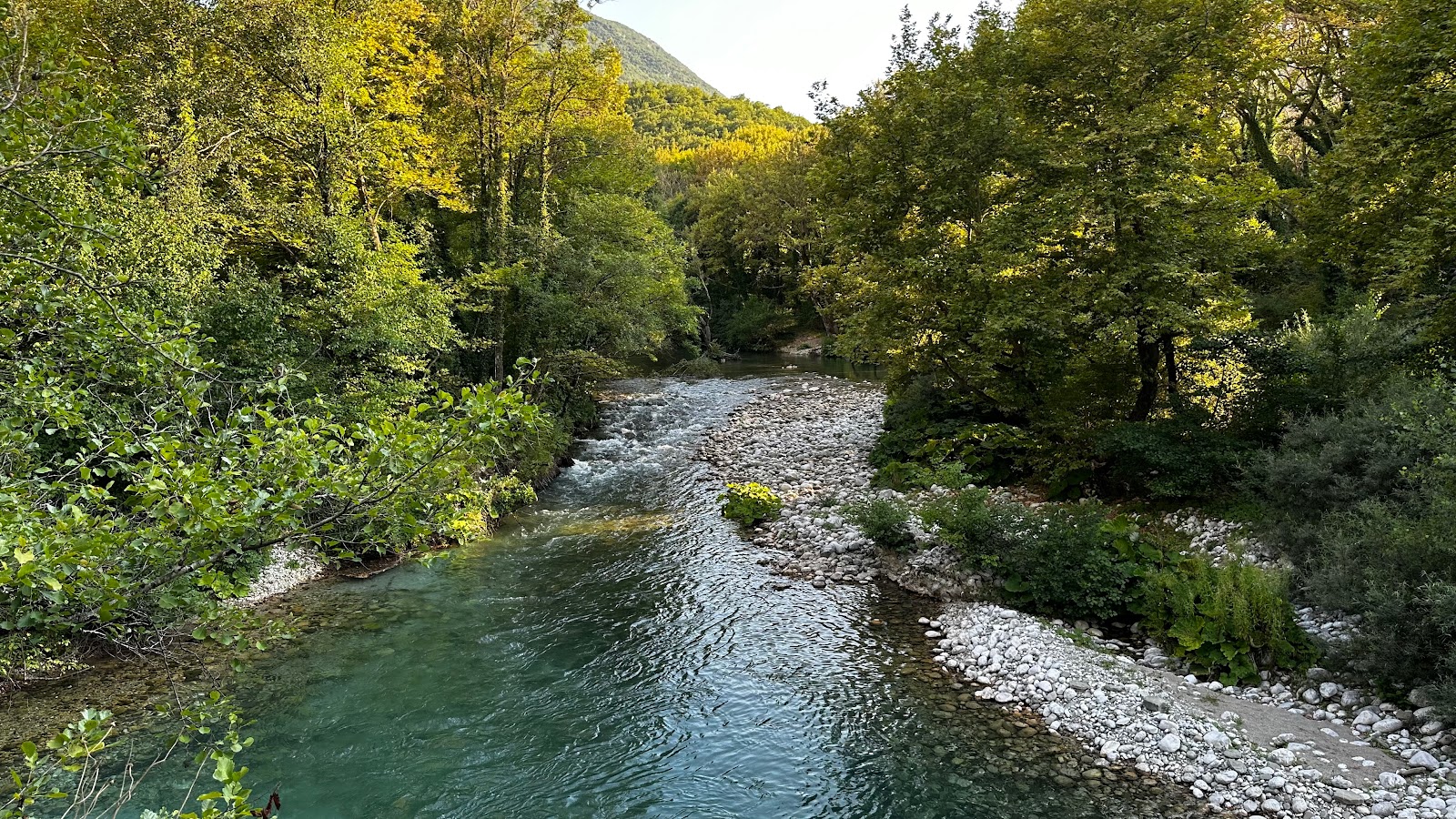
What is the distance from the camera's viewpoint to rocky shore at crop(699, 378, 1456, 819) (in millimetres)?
6754

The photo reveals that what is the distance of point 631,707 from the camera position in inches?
361

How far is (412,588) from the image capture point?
13.1 m

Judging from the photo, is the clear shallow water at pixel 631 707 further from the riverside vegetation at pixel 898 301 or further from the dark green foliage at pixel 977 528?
the riverside vegetation at pixel 898 301

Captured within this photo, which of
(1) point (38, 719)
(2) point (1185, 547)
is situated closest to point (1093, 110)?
(2) point (1185, 547)

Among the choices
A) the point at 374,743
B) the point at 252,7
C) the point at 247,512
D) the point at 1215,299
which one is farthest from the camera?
the point at 252,7

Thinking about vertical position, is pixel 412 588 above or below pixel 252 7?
below

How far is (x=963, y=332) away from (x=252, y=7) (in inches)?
670

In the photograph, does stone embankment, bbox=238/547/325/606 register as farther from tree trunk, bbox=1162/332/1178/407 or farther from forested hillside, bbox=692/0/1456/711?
tree trunk, bbox=1162/332/1178/407

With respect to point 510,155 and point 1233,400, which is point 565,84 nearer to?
point 510,155

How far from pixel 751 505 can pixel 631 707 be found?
7.63 meters

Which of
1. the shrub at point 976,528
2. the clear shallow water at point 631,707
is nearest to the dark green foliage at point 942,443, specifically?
the shrub at point 976,528

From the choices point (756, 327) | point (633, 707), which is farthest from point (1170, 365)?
point (756, 327)

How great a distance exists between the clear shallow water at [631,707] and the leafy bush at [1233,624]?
2.77m

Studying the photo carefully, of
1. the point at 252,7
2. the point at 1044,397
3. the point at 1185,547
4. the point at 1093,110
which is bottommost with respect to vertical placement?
the point at 1185,547
